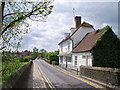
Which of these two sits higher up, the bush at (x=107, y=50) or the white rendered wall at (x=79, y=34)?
the white rendered wall at (x=79, y=34)

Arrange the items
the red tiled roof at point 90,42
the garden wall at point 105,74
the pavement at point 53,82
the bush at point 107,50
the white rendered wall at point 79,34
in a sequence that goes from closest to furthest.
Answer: the pavement at point 53,82, the garden wall at point 105,74, the bush at point 107,50, the red tiled roof at point 90,42, the white rendered wall at point 79,34

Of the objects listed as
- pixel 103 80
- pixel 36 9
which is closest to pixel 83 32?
pixel 103 80

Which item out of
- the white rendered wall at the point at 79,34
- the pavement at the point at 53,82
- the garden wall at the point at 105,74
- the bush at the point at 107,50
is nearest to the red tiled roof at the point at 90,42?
the bush at the point at 107,50

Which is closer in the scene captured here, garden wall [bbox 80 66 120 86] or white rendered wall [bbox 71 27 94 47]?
garden wall [bbox 80 66 120 86]

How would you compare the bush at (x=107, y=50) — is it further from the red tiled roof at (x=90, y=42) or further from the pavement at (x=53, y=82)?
the pavement at (x=53, y=82)

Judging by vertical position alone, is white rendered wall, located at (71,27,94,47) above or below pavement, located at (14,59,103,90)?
above

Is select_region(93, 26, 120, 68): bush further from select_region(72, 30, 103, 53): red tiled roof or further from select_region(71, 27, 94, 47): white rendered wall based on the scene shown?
select_region(71, 27, 94, 47): white rendered wall

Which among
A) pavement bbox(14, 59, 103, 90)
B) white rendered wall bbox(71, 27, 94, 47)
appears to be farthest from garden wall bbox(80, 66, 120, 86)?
white rendered wall bbox(71, 27, 94, 47)

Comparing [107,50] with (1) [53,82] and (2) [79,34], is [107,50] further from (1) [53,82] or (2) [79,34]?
(1) [53,82]

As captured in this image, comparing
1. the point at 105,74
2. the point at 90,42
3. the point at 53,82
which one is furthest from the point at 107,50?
the point at 53,82

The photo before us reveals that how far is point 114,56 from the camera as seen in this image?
2355 centimetres

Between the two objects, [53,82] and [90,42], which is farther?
[90,42]

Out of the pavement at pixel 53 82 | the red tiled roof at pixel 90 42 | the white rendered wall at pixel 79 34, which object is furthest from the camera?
the white rendered wall at pixel 79 34

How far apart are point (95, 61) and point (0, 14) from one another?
17.2 metres
